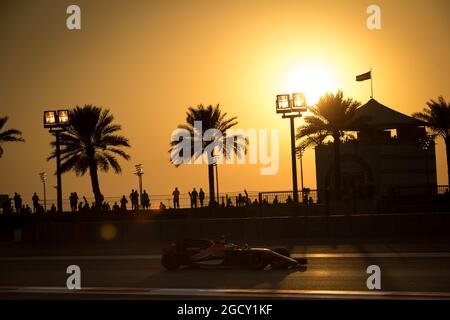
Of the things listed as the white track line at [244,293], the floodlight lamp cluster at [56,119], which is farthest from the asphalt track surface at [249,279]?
the floodlight lamp cluster at [56,119]

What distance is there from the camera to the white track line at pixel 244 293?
12.8 meters

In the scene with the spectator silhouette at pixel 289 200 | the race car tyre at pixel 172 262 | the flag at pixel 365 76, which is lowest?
the race car tyre at pixel 172 262

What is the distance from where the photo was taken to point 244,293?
13656mm

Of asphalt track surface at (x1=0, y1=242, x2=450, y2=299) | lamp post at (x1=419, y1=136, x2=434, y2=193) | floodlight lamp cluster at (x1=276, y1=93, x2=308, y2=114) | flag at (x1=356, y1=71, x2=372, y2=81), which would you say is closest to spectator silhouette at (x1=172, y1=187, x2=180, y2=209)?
floodlight lamp cluster at (x1=276, y1=93, x2=308, y2=114)

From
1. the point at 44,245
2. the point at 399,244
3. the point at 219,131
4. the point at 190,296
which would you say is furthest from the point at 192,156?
the point at 190,296

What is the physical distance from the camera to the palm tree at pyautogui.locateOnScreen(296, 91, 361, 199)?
4375cm

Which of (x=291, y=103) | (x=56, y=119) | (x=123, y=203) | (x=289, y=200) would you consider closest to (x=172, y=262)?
(x=289, y=200)

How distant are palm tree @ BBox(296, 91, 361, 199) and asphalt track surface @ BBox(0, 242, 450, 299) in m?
22.6

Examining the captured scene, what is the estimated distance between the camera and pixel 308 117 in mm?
44188

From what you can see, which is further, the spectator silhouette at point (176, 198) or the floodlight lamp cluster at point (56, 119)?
Result: the spectator silhouette at point (176, 198)

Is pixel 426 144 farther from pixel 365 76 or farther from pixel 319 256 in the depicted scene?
pixel 319 256

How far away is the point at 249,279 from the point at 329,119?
29.0 metres

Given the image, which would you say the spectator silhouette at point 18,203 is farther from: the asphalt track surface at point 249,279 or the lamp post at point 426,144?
the lamp post at point 426,144

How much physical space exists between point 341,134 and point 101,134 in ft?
49.5
